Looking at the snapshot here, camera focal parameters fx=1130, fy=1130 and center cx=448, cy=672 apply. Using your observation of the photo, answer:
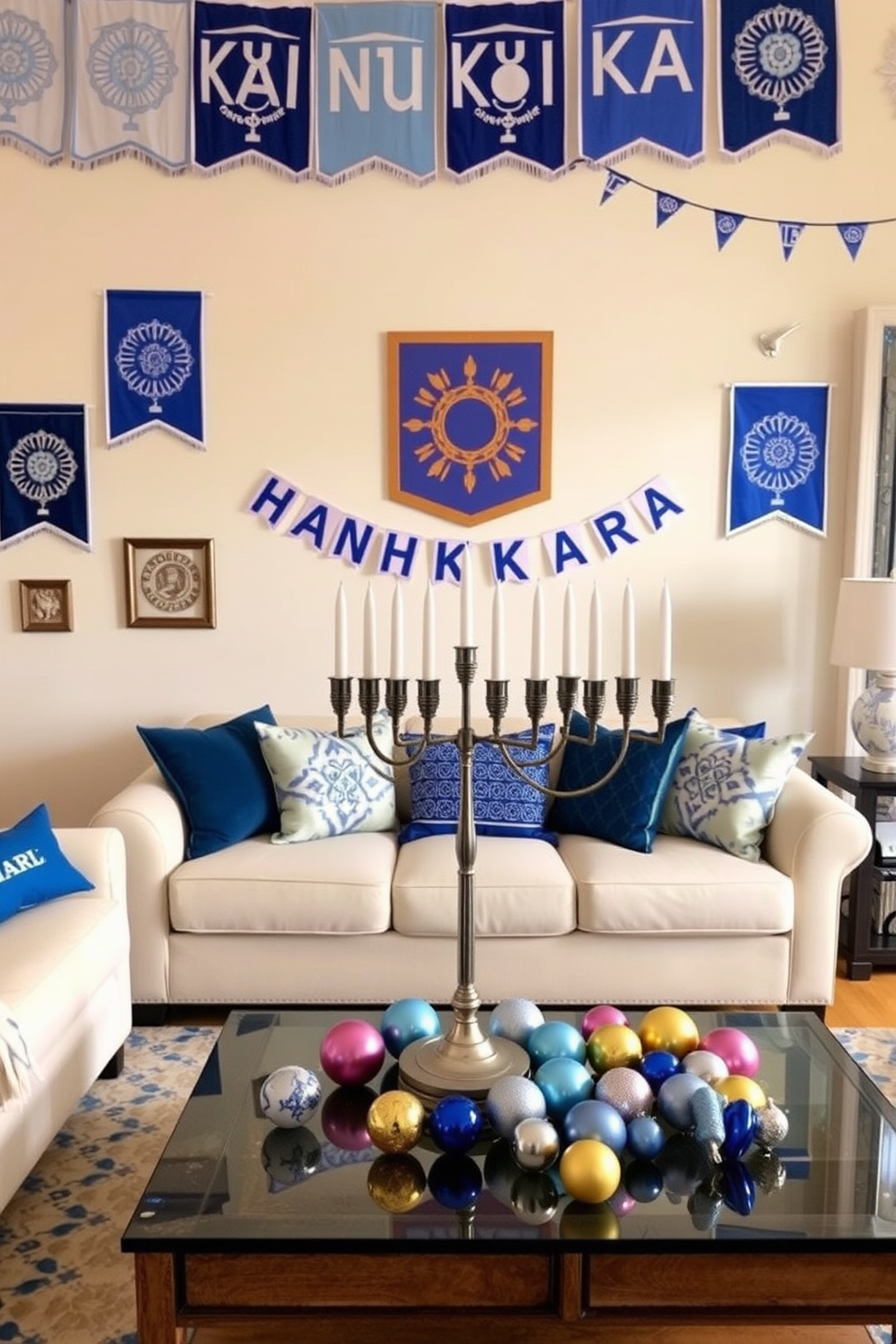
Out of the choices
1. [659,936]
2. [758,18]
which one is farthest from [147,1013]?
[758,18]

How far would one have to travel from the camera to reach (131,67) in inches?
145

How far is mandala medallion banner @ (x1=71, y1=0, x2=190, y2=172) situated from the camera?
12.0 ft

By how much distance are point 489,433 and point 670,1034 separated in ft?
7.62

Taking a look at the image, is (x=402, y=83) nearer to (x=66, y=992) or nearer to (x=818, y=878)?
(x=818, y=878)

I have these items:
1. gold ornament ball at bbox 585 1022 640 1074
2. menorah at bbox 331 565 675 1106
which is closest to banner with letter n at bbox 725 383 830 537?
menorah at bbox 331 565 675 1106

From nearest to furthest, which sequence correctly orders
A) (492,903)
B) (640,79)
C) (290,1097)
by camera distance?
(290,1097)
(492,903)
(640,79)

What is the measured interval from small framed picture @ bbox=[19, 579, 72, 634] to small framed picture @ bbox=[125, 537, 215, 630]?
215 millimetres

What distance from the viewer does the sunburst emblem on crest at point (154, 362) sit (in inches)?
148

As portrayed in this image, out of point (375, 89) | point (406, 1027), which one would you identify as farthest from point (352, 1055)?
point (375, 89)

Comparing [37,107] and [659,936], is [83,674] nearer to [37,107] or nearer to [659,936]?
[37,107]

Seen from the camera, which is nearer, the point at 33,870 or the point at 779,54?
the point at 33,870

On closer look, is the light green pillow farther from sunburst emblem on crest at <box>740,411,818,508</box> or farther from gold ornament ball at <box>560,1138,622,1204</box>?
gold ornament ball at <box>560,1138,622,1204</box>

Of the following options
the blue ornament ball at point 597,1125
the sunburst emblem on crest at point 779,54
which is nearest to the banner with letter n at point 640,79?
the sunburst emblem on crest at point 779,54

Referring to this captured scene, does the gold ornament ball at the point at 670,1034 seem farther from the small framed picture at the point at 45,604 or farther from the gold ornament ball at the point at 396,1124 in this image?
the small framed picture at the point at 45,604
